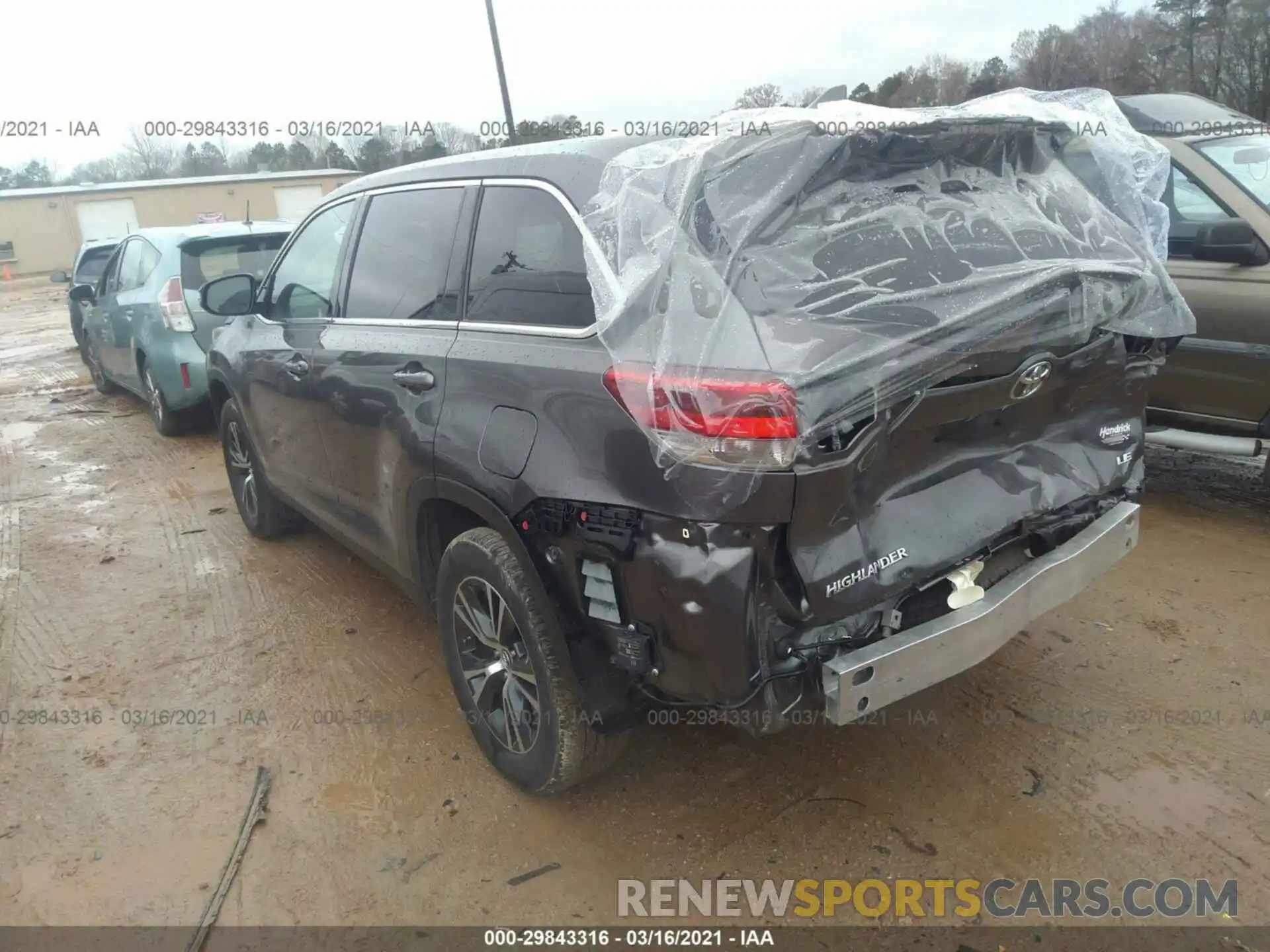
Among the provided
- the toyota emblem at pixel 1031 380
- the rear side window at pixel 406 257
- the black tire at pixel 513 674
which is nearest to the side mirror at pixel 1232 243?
the toyota emblem at pixel 1031 380

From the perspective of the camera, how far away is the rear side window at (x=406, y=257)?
121 inches

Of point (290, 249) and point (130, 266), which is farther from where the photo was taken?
point (130, 266)

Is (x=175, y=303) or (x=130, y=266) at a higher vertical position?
(x=130, y=266)

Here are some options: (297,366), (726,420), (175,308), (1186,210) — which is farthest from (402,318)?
(175,308)

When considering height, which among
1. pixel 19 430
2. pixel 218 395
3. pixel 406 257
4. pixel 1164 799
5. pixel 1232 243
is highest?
pixel 406 257

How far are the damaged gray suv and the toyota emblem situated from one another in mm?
12

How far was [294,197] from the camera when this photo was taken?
42688mm

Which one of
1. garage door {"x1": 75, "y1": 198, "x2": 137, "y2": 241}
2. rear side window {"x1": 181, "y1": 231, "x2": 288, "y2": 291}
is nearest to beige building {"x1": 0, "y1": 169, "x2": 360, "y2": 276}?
garage door {"x1": 75, "y1": 198, "x2": 137, "y2": 241}

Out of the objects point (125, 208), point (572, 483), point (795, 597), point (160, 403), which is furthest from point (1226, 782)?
point (125, 208)

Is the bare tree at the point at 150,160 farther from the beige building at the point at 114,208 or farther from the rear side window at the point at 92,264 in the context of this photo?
the rear side window at the point at 92,264

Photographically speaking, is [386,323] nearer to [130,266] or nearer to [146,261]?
[146,261]

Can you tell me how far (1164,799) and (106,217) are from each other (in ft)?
150

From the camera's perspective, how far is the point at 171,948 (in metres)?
2.46

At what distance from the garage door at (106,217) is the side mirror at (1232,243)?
43353 millimetres
